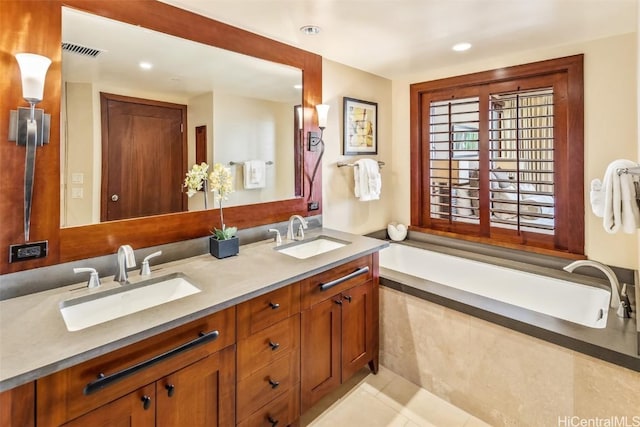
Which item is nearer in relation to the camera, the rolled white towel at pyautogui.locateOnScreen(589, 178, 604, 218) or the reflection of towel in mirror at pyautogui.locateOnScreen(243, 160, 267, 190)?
the rolled white towel at pyautogui.locateOnScreen(589, 178, 604, 218)

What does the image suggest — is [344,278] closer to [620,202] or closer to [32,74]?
[620,202]

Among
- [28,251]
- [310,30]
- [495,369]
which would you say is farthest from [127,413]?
[310,30]

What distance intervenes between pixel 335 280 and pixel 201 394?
34.5 inches

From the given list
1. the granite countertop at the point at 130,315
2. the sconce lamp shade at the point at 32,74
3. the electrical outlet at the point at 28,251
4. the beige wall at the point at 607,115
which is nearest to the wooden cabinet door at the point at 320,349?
the granite countertop at the point at 130,315

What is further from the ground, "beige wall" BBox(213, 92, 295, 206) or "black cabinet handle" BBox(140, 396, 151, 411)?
"beige wall" BBox(213, 92, 295, 206)

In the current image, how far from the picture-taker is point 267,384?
1.64m

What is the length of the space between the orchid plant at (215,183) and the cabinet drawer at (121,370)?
71cm

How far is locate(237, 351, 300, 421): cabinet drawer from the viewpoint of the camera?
1548 millimetres

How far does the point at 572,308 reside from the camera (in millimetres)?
2371

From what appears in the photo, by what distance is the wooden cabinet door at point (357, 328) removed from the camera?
2.10 m

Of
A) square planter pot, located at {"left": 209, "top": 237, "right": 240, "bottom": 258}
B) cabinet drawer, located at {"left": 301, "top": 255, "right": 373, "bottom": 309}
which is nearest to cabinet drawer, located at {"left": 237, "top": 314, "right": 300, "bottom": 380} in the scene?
cabinet drawer, located at {"left": 301, "top": 255, "right": 373, "bottom": 309}

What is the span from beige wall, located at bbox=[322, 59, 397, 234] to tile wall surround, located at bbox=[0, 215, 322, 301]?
982mm

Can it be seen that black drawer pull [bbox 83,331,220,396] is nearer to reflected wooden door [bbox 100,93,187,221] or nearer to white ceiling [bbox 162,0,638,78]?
reflected wooden door [bbox 100,93,187,221]

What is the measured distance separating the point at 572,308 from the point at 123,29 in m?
3.22
